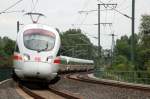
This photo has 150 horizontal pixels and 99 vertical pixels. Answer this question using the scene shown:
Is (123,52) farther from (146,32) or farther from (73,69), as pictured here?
(73,69)

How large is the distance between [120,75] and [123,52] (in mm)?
106417

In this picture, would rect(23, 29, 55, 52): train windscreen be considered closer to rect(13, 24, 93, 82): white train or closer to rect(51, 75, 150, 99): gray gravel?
rect(13, 24, 93, 82): white train

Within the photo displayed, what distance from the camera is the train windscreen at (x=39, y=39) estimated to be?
88.4 ft

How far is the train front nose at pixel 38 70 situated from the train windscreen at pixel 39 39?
1.06 meters

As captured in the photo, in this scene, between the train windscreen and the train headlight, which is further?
the train windscreen

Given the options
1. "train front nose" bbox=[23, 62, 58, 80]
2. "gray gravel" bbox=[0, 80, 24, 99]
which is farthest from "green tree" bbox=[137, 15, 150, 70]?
"train front nose" bbox=[23, 62, 58, 80]

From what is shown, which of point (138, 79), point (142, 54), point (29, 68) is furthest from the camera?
point (142, 54)

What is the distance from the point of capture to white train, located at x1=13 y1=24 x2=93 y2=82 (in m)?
26.0

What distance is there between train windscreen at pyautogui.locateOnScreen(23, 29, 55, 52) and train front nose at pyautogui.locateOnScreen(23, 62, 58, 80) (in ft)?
3.48

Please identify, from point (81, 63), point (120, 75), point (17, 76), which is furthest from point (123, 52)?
point (17, 76)

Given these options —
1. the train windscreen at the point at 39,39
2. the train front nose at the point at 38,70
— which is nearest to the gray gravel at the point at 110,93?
the train front nose at the point at 38,70

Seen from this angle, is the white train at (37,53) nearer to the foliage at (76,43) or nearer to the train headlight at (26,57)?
the train headlight at (26,57)

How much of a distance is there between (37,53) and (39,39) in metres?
1.27

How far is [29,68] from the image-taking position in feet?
85.1
